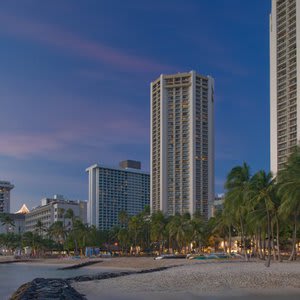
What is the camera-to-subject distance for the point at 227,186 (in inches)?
3250

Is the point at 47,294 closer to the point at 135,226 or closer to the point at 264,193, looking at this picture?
the point at 264,193

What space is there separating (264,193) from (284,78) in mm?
108063

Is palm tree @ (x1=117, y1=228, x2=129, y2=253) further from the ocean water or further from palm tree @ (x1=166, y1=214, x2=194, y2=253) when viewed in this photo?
the ocean water

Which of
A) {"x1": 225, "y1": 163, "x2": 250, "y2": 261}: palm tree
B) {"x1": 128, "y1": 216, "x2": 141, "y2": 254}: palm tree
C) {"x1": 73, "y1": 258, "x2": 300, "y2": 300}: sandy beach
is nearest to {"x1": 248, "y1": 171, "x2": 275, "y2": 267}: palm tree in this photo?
{"x1": 225, "y1": 163, "x2": 250, "y2": 261}: palm tree

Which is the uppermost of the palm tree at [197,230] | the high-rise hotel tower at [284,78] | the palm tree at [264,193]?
the high-rise hotel tower at [284,78]

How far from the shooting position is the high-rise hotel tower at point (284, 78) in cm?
16100

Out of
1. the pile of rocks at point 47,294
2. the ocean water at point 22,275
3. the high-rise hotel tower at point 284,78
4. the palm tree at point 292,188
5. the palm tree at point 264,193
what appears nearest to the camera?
the pile of rocks at point 47,294

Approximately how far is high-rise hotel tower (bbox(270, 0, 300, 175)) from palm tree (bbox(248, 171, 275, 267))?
88082mm

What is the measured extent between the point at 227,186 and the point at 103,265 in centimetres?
3002

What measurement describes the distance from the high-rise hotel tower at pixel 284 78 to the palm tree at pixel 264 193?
8808 cm

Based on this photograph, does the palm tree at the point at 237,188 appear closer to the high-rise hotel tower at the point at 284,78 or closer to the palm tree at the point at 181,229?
the palm tree at the point at 181,229

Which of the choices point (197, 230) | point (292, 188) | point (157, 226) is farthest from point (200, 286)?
point (157, 226)

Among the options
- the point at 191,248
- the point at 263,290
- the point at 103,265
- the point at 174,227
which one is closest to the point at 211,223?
the point at 174,227

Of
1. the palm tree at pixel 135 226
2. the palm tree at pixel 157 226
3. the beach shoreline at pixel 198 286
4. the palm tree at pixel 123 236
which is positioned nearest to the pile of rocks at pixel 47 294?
the beach shoreline at pixel 198 286
